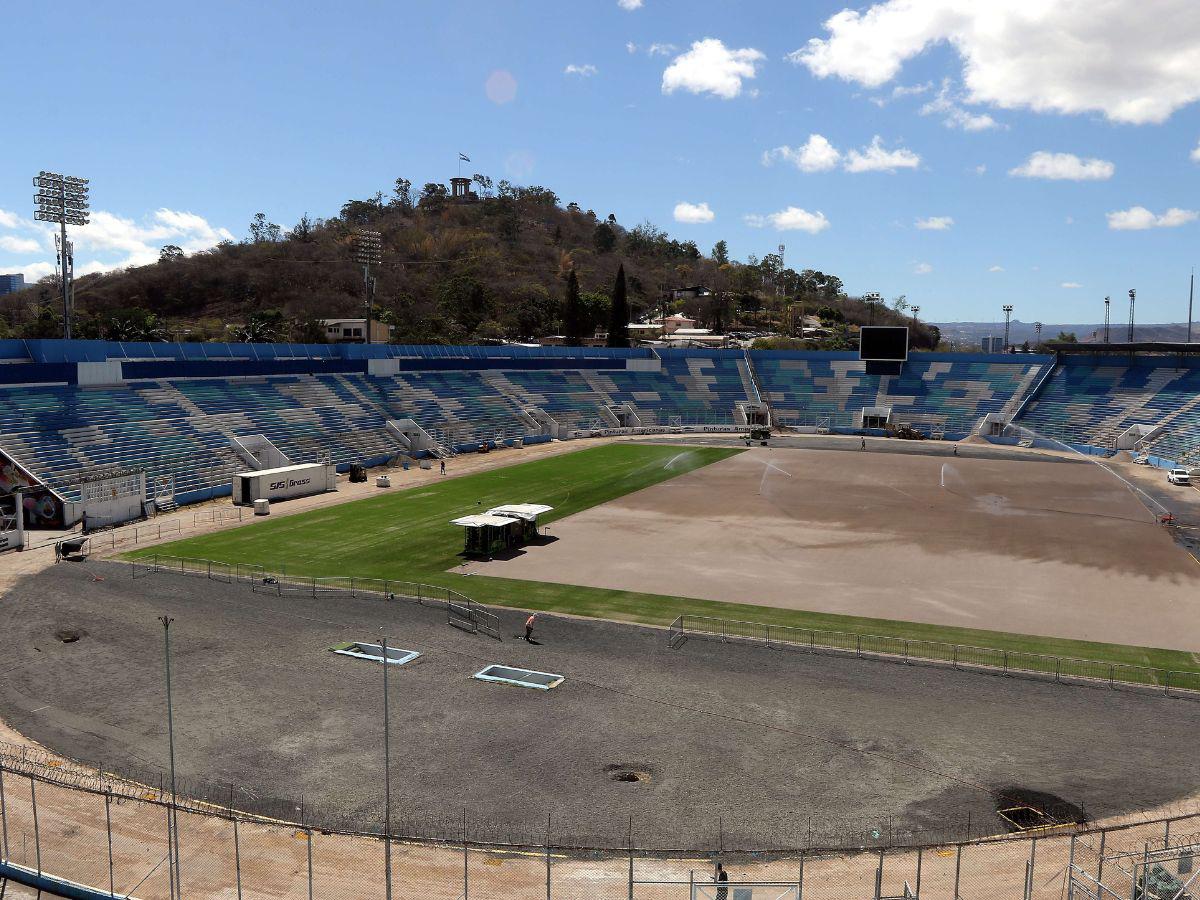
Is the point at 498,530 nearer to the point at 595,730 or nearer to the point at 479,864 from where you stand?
the point at 595,730

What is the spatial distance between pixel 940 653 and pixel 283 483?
47534 mm

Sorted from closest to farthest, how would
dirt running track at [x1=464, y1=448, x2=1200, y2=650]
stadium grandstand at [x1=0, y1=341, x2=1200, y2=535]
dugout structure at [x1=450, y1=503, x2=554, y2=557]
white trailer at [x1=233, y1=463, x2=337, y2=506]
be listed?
dirt running track at [x1=464, y1=448, x2=1200, y2=650], dugout structure at [x1=450, y1=503, x2=554, y2=557], white trailer at [x1=233, y1=463, x2=337, y2=506], stadium grandstand at [x1=0, y1=341, x2=1200, y2=535]

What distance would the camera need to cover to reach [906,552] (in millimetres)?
48000

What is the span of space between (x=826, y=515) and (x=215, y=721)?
42.1 meters

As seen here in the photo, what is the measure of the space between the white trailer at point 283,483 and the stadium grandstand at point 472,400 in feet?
12.9

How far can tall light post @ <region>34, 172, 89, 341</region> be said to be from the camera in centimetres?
7112

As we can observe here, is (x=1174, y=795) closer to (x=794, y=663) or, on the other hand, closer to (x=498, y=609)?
(x=794, y=663)

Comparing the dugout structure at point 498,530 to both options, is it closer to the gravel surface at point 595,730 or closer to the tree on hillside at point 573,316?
the gravel surface at point 595,730

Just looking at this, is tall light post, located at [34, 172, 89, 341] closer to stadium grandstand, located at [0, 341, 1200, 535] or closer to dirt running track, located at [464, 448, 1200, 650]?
stadium grandstand, located at [0, 341, 1200, 535]

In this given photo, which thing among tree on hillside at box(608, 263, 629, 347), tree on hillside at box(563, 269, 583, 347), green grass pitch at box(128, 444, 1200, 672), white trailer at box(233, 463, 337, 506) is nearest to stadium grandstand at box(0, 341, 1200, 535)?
white trailer at box(233, 463, 337, 506)

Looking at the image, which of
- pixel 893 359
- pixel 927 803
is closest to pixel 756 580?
pixel 927 803

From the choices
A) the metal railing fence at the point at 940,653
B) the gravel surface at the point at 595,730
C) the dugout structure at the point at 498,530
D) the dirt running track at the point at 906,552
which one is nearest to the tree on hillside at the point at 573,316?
the dirt running track at the point at 906,552

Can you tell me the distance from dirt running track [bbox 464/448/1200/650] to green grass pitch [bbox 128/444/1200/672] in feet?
5.00

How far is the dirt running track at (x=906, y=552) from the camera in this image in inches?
1492
